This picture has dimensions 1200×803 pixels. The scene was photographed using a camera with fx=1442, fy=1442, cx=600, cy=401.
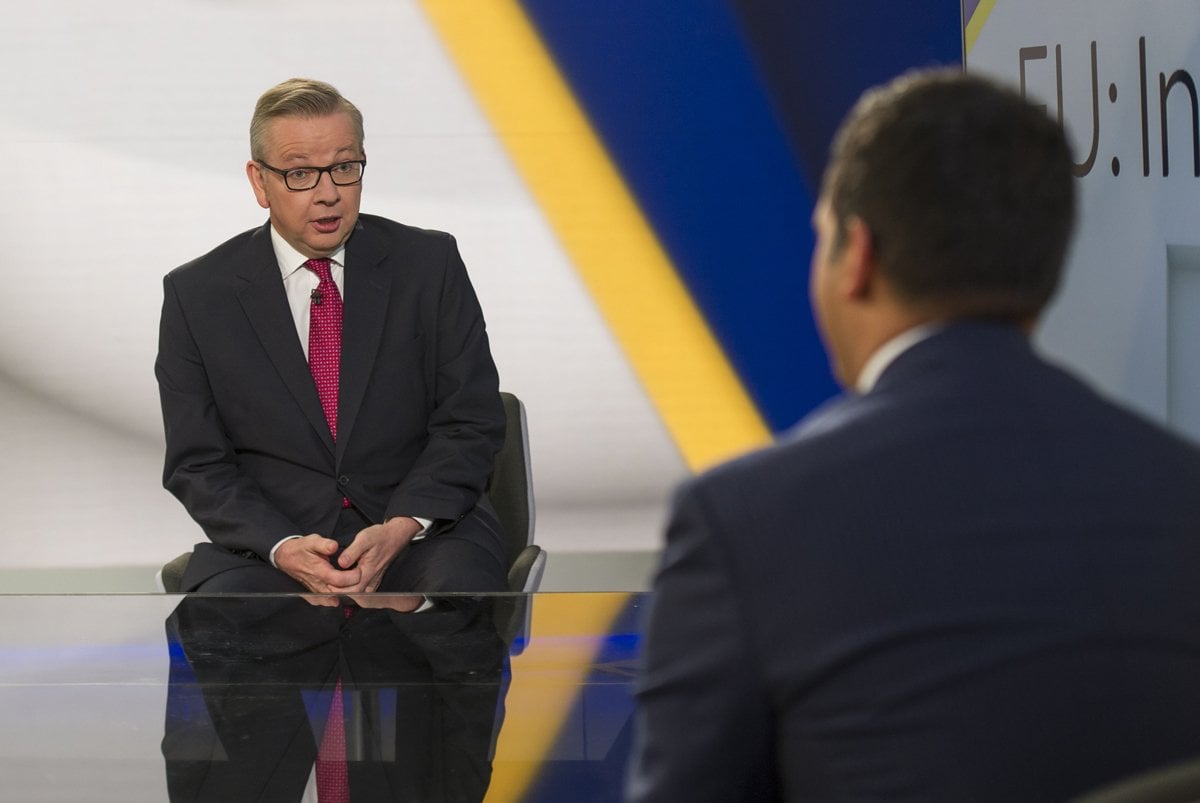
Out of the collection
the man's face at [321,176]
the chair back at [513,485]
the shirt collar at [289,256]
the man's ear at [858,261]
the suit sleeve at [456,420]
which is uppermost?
the man's ear at [858,261]

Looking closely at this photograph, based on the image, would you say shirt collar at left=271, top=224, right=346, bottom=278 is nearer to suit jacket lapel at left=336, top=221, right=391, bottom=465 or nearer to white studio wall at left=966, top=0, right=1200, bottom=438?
suit jacket lapel at left=336, top=221, right=391, bottom=465

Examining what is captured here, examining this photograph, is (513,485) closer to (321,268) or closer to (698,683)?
(321,268)

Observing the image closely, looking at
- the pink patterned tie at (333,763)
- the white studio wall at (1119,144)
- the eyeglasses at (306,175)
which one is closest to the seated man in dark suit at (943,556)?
the pink patterned tie at (333,763)

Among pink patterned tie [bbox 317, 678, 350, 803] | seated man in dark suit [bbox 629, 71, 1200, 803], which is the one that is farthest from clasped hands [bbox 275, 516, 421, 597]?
seated man in dark suit [bbox 629, 71, 1200, 803]

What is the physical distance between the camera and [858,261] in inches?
36.6

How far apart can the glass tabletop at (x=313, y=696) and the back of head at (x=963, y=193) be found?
76cm

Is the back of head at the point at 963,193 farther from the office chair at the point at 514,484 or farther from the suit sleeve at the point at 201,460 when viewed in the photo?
the office chair at the point at 514,484

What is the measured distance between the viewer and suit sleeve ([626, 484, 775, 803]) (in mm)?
854

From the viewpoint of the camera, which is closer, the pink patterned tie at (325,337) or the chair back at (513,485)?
the pink patterned tie at (325,337)

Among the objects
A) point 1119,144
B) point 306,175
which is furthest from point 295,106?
point 1119,144

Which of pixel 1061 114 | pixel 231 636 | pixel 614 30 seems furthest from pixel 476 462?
pixel 1061 114

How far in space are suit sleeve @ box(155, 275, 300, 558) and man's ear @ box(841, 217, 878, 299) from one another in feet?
6.40

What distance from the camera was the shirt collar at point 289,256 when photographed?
9.75ft

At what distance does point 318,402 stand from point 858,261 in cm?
206
